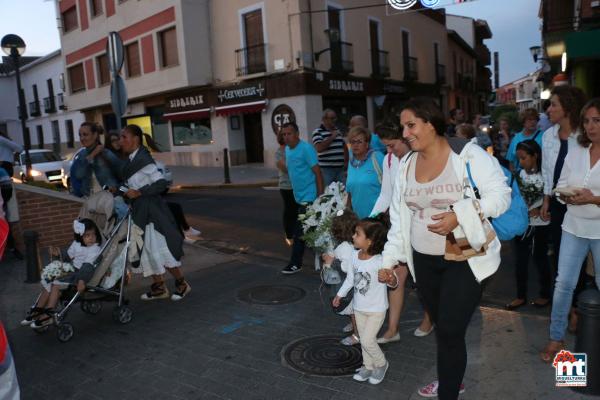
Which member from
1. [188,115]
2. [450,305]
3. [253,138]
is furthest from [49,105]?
[450,305]

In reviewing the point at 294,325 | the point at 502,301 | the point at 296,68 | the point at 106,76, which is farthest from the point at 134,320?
the point at 106,76

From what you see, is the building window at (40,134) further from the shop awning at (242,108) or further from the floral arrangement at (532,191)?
the floral arrangement at (532,191)

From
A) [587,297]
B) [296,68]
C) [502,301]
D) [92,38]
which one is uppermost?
[92,38]

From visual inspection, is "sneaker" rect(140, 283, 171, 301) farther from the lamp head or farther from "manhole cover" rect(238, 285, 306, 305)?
the lamp head

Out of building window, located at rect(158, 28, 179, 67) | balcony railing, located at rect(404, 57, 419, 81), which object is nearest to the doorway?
building window, located at rect(158, 28, 179, 67)

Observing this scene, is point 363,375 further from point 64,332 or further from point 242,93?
point 242,93

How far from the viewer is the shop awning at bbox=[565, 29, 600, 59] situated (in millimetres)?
11992

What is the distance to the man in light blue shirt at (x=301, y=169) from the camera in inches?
242

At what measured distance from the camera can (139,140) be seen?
17.8 feet

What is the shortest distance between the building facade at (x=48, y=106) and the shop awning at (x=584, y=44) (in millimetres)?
28680

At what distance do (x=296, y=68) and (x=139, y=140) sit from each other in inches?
594

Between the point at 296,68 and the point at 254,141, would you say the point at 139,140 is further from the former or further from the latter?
the point at 254,141

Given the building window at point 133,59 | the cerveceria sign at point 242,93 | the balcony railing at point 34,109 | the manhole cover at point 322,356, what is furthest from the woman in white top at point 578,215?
the balcony railing at point 34,109

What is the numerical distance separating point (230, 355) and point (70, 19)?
31395mm
